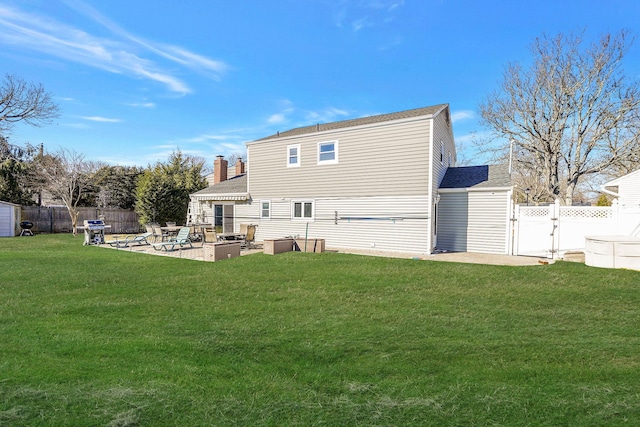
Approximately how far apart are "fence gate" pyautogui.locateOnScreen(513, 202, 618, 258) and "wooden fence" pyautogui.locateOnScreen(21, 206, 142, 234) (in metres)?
26.2

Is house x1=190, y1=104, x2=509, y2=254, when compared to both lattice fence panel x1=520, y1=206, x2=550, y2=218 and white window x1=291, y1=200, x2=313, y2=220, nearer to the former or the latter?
white window x1=291, y1=200, x2=313, y2=220

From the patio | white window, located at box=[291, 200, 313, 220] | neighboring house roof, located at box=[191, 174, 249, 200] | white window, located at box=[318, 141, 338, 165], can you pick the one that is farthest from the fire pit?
white window, located at box=[318, 141, 338, 165]

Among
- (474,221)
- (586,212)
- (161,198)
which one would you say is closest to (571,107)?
(586,212)

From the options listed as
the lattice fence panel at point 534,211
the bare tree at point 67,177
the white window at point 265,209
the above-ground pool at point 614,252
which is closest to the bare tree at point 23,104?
the bare tree at point 67,177

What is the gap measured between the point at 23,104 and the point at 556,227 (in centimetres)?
3598

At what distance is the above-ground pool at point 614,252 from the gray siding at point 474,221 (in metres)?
3.33

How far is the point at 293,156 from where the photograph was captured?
55.2 feet

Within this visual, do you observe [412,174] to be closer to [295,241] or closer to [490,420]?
[295,241]

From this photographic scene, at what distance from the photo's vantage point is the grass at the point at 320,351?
291 cm

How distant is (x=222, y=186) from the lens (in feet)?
68.3

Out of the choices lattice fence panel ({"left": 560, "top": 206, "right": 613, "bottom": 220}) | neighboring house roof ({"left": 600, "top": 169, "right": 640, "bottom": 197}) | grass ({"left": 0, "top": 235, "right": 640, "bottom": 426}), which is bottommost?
grass ({"left": 0, "top": 235, "right": 640, "bottom": 426})

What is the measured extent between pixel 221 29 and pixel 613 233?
17.0m

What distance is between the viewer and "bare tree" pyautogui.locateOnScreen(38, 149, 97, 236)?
76.8 feet

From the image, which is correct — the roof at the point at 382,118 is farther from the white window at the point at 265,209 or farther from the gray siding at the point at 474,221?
the gray siding at the point at 474,221
